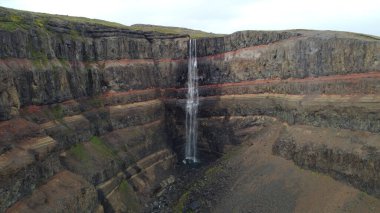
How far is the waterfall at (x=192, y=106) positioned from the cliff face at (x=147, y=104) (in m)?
0.95

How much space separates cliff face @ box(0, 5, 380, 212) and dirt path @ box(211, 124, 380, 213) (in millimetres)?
1179

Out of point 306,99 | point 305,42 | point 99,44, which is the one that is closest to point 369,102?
point 306,99

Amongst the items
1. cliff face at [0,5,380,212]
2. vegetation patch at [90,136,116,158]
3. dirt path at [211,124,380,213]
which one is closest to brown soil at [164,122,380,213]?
dirt path at [211,124,380,213]

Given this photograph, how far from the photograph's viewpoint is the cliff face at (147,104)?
33.0 metres

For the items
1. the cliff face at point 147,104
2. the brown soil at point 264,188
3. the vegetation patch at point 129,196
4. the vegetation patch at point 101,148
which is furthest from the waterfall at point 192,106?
the vegetation patch at point 101,148

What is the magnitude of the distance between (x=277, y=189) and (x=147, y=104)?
2356 centimetres

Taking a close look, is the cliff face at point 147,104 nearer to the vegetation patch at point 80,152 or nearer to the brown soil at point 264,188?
the vegetation patch at point 80,152

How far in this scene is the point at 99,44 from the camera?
49.4 metres

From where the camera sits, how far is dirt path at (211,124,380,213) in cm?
3300

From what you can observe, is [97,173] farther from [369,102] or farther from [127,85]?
[369,102]

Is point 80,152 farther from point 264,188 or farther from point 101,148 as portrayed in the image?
point 264,188

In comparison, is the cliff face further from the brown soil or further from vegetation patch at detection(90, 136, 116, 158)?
the brown soil

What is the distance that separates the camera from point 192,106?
58.2 meters

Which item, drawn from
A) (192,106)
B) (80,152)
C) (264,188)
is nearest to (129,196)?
(80,152)
